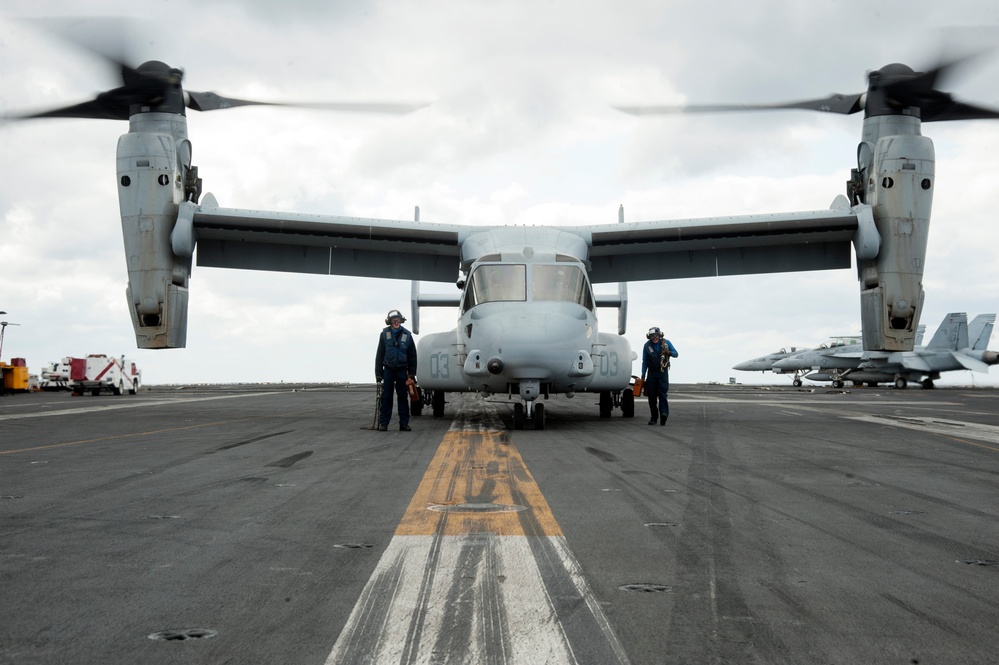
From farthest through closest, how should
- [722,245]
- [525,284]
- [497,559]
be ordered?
[722,245] → [525,284] → [497,559]

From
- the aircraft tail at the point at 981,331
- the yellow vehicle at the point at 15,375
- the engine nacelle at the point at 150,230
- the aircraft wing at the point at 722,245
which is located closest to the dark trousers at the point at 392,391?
the aircraft wing at the point at 722,245

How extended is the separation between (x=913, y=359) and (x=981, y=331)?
20.9 feet

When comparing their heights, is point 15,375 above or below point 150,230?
below

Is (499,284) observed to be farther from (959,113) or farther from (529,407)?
(959,113)

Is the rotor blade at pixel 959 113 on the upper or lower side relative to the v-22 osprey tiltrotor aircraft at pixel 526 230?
upper

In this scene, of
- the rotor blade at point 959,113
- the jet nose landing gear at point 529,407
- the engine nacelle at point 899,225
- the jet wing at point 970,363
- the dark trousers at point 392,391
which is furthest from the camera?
the jet wing at point 970,363

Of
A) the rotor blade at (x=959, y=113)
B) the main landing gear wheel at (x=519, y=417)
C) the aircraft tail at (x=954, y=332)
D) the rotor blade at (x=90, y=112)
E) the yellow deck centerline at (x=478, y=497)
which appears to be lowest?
the yellow deck centerline at (x=478, y=497)

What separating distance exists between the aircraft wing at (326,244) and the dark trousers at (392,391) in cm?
509

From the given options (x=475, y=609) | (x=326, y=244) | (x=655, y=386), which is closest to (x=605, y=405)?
(x=655, y=386)

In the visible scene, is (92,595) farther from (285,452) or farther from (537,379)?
(537,379)

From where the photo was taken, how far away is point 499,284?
49.6 feet

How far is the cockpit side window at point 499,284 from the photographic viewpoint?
14961 mm

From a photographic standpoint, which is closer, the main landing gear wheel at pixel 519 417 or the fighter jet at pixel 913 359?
the main landing gear wheel at pixel 519 417

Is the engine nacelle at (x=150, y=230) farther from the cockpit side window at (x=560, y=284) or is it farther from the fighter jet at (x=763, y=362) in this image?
the fighter jet at (x=763, y=362)
